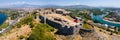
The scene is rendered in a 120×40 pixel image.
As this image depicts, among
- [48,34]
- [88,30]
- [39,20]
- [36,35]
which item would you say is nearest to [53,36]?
[48,34]

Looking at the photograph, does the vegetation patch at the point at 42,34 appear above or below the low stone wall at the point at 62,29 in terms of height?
below

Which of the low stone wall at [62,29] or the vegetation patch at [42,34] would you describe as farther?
the low stone wall at [62,29]

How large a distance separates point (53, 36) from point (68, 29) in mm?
2067

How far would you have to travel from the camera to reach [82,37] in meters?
27.0

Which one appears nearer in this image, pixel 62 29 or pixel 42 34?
pixel 42 34

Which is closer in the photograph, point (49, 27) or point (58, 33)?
point (58, 33)

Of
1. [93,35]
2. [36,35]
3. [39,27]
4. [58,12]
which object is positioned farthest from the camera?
[58,12]

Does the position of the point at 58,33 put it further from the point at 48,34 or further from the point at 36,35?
the point at 36,35

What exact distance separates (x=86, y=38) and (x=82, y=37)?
478 mm

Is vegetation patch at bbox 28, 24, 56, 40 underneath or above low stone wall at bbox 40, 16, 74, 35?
underneath

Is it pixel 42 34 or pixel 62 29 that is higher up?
pixel 62 29

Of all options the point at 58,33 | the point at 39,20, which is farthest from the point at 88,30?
the point at 39,20

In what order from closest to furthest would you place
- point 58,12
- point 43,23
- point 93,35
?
point 93,35 → point 43,23 → point 58,12

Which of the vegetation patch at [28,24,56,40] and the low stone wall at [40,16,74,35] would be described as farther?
the low stone wall at [40,16,74,35]
